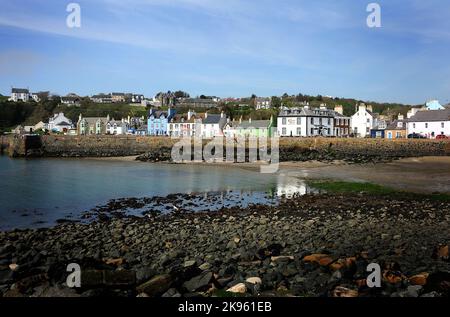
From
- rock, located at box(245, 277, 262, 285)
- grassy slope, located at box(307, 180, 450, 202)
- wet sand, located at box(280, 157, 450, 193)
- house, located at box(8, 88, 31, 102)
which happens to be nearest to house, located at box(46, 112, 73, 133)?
house, located at box(8, 88, 31, 102)

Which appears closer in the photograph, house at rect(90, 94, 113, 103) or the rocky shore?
the rocky shore

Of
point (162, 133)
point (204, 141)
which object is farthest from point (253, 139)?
point (162, 133)

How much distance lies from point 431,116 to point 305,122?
1832 centimetres

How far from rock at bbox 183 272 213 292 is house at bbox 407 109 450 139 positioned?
59746 millimetres

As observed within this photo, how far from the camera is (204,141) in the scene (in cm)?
6438

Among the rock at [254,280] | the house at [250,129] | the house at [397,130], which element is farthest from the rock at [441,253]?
the house at [250,129]

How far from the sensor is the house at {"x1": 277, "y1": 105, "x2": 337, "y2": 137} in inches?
2726

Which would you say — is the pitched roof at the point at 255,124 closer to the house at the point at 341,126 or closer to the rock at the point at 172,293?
the house at the point at 341,126

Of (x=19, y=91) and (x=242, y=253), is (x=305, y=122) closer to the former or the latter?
(x=242, y=253)

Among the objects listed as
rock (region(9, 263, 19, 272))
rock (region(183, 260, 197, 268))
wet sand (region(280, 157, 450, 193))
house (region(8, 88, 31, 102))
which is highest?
house (region(8, 88, 31, 102))

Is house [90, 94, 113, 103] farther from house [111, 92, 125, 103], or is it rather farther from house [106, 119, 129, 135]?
house [106, 119, 129, 135]

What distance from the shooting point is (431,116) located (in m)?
61.8

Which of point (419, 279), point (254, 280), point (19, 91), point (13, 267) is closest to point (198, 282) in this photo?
point (254, 280)
